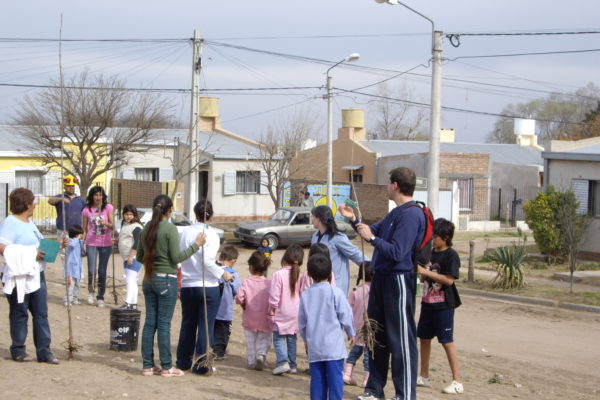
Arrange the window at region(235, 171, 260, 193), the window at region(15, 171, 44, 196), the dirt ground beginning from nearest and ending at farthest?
the dirt ground
the window at region(15, 171, 44, 196)
the window at region(235, 171, 260, 193)

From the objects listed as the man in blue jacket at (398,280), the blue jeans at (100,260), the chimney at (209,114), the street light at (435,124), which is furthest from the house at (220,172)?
the man in blue jacket at (398,280)

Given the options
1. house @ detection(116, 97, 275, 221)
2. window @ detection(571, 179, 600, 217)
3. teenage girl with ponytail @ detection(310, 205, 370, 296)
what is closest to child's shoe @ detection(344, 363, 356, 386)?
teenage girl with ponytail @ detection(310, 205, 370, 296)

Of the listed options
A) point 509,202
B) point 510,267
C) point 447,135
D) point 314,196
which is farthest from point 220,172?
point 447,135

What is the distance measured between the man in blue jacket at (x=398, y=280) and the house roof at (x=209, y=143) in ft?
86.5

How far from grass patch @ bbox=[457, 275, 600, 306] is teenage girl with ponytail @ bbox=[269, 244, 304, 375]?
32.9ft

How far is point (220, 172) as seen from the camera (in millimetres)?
36281

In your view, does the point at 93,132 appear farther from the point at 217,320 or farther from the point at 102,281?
the point at 217,320

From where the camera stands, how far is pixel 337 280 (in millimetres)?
8312

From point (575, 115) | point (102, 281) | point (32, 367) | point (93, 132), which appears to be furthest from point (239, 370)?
point (575, 115)

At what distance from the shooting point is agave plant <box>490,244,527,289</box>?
1750 cm

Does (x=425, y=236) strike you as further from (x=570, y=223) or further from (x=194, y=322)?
(x=570, y=223)

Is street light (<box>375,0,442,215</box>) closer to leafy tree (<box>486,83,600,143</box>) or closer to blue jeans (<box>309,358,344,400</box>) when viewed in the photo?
blue jeans (<box>309,358,344,400</box>)

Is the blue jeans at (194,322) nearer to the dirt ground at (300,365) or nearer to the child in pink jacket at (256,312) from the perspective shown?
the dirt ground at (300,365)

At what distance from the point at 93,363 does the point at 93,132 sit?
22.1 metres
